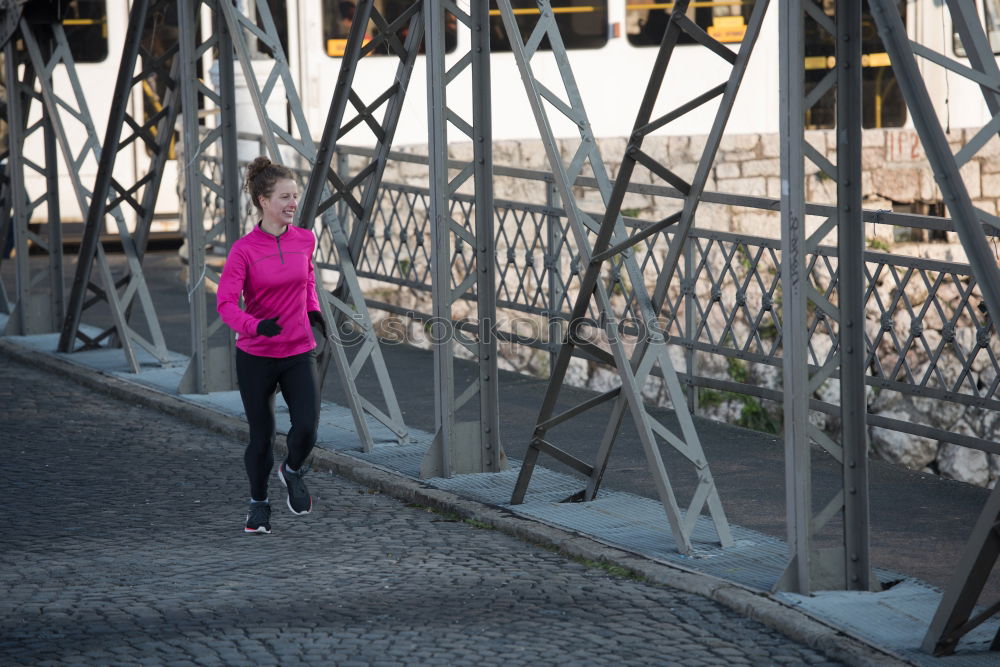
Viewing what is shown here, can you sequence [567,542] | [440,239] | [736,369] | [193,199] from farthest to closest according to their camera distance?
1. [736,369]
2. [193,199]
3. [440,239]
4. [567,542]

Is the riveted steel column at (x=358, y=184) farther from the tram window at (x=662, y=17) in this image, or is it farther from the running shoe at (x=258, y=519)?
the tram window at (x=662, y=17)

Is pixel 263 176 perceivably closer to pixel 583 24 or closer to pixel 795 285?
pixel 795 285

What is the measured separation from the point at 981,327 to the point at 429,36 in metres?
3.14

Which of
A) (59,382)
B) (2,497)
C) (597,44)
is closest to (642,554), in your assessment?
(2,497)

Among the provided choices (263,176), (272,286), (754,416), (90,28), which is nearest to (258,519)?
(272,286)

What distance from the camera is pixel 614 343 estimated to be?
23.1 feet

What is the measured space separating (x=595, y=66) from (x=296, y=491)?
41.3 ft

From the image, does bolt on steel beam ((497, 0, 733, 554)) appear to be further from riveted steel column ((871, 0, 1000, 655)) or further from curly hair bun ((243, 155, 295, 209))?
riveted steel column ((871, 0, 1000, 655))

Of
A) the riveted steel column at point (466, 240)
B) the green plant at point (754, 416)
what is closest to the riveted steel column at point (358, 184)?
the riveted steel column at point (466, 240)

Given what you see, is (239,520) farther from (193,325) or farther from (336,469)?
(193,325)

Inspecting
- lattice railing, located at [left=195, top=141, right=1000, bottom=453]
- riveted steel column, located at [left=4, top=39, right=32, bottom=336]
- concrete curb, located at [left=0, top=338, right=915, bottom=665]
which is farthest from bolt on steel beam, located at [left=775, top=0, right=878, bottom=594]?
riveted steel column, located at [left=4, top=39, right=32, bottom=336]

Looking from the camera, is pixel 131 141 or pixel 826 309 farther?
pixel 131 141

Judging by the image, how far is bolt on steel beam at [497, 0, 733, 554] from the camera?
6.71 meters

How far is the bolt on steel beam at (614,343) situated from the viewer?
22.0 ft
